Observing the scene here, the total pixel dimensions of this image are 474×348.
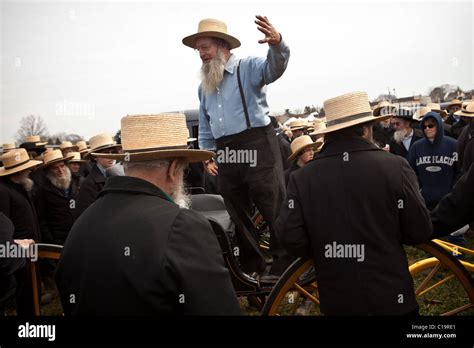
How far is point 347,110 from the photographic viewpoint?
2027 millimetres

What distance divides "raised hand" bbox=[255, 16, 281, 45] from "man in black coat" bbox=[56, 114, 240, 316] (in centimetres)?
117

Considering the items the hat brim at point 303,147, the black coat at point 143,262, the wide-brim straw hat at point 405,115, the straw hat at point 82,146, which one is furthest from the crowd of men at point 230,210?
the straw hat at point 82,146

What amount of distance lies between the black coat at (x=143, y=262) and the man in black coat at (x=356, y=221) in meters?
0.69

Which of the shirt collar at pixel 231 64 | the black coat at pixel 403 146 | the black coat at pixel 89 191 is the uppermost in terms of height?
the shirt collar at pixel 231 64

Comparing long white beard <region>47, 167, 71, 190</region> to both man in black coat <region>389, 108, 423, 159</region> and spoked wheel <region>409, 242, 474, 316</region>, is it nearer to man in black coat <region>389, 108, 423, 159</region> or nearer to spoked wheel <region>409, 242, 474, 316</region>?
spoked wheel <region>409, 242, 474, 316</region>

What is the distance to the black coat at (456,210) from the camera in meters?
2.12

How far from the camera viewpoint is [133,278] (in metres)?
1.23

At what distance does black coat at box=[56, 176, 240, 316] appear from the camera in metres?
1.23

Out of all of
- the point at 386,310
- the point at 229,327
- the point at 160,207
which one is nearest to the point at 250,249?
the point at 386,310

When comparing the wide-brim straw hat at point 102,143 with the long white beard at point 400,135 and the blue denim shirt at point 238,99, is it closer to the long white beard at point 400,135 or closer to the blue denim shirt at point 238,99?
the blue denim shirt at point 238,99

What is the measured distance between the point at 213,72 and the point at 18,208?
1743 millimetres

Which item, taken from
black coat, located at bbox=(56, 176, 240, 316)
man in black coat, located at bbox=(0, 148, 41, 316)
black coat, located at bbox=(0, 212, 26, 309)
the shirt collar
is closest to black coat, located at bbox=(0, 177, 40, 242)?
man in black coat, located at bbox=(0, 148, 41, 316)

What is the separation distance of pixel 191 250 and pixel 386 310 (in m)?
1.06

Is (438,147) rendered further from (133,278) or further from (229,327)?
(133,278)
